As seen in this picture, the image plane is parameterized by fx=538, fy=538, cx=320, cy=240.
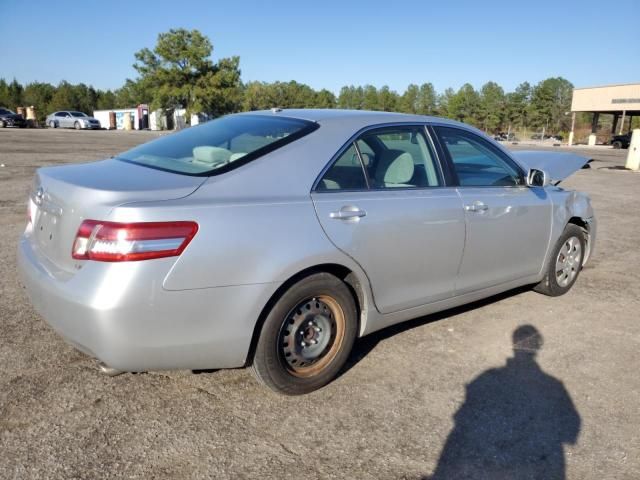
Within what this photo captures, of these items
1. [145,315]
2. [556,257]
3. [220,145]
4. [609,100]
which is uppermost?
[609,100]

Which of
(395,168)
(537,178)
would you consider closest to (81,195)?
(395,168)

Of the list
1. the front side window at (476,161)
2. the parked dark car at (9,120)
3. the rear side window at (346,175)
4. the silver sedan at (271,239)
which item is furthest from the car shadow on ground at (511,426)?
the parked dark car at (9,120)

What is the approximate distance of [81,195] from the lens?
2.68 m

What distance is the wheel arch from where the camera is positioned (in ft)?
9.54

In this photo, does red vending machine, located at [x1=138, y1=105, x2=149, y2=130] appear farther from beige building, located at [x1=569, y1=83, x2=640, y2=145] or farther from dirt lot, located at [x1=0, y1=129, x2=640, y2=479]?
dirt lot, located at [x1=0, y1=129, x2=640, y2=479]

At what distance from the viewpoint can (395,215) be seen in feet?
11.1

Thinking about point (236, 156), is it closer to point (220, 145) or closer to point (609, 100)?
Result: point (220, 145)

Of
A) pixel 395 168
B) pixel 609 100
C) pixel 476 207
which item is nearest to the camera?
pixel 395 168

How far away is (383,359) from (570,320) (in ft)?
6.26

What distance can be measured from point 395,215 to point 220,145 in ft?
3.87

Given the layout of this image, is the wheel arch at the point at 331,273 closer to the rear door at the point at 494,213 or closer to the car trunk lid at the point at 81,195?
the car trunk lid at the point at 81,195

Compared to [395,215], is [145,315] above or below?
below

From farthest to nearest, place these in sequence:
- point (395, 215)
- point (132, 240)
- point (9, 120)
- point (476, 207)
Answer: point (9, 120)
point (476, 207)
point (395, 215)
point (132, 240)

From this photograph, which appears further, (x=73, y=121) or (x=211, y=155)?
(x=73, y=121)
